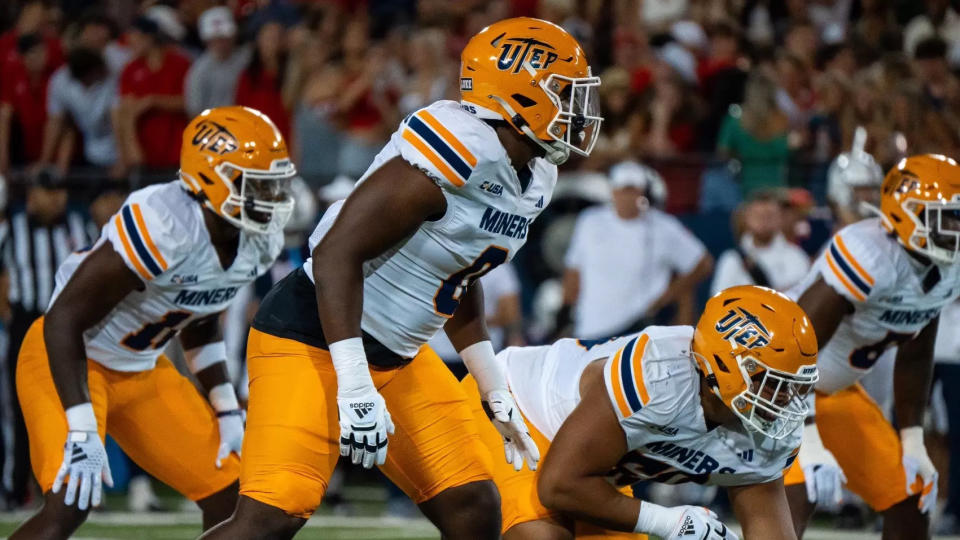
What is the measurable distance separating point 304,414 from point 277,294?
0.41m

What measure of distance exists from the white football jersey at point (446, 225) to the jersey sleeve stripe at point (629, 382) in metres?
0.45

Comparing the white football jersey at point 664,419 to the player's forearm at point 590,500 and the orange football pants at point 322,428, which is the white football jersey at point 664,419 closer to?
the player's forearm at point 590,500

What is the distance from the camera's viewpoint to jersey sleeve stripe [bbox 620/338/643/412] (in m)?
4.00


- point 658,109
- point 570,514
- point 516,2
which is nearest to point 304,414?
point 570,514

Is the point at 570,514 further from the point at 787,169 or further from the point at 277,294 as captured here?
the point at 787,169

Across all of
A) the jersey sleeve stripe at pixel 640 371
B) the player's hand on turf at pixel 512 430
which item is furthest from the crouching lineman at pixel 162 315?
the jersey sleeve stripe at pixel 640 371

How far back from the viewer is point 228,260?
513 centimetres

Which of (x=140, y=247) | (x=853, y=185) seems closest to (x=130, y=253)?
(x=140, y=247)

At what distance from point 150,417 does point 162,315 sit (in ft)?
1.22

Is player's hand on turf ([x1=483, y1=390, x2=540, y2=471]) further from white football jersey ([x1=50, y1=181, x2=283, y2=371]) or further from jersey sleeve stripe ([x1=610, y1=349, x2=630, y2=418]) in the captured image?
white football jersey ([x1=50, y1=181, x2=283, y2=371])

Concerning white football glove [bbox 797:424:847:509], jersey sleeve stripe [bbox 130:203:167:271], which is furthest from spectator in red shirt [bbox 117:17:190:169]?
white football glove [bbox 797:424:847:509]

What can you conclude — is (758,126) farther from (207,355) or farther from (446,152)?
(446,152)

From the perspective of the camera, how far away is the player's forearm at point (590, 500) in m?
4.07

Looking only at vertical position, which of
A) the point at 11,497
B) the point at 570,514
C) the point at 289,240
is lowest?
the point at 11,497
